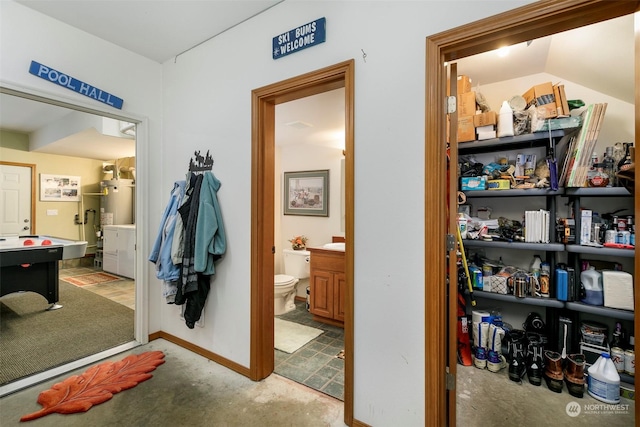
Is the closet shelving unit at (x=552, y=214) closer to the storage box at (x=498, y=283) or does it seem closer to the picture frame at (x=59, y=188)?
the storage box at (x=498, y=283)

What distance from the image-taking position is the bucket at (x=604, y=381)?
1.83 metres

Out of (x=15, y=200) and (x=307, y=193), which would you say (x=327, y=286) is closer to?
(x=307, y=193)

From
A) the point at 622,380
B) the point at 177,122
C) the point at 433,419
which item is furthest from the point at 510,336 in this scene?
the point at 177,122

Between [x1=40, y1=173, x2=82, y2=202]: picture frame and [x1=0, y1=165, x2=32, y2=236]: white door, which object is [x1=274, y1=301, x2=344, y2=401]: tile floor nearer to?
[x1=0, y1=165, x2=32, y2=236]: white door

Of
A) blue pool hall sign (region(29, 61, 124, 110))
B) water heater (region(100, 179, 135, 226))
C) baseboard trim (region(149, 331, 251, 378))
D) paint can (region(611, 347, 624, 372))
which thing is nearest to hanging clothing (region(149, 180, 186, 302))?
baseboard trim (region(149, 331, 251, 378))

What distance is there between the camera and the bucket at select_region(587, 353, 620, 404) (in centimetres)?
183

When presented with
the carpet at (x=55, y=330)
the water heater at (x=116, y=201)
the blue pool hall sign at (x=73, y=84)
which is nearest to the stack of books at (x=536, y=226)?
the blue pool hall sign at (x=73, y=84)

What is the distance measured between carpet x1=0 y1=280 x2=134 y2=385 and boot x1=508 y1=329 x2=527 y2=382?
3376 millimetres

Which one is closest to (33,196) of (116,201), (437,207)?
(116,201)

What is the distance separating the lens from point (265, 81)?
1974 millimetres

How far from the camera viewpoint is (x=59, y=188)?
550cm

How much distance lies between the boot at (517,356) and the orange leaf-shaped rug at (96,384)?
9.14 feet

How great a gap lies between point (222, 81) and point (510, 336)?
10.4ft

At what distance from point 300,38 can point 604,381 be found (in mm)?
3060
